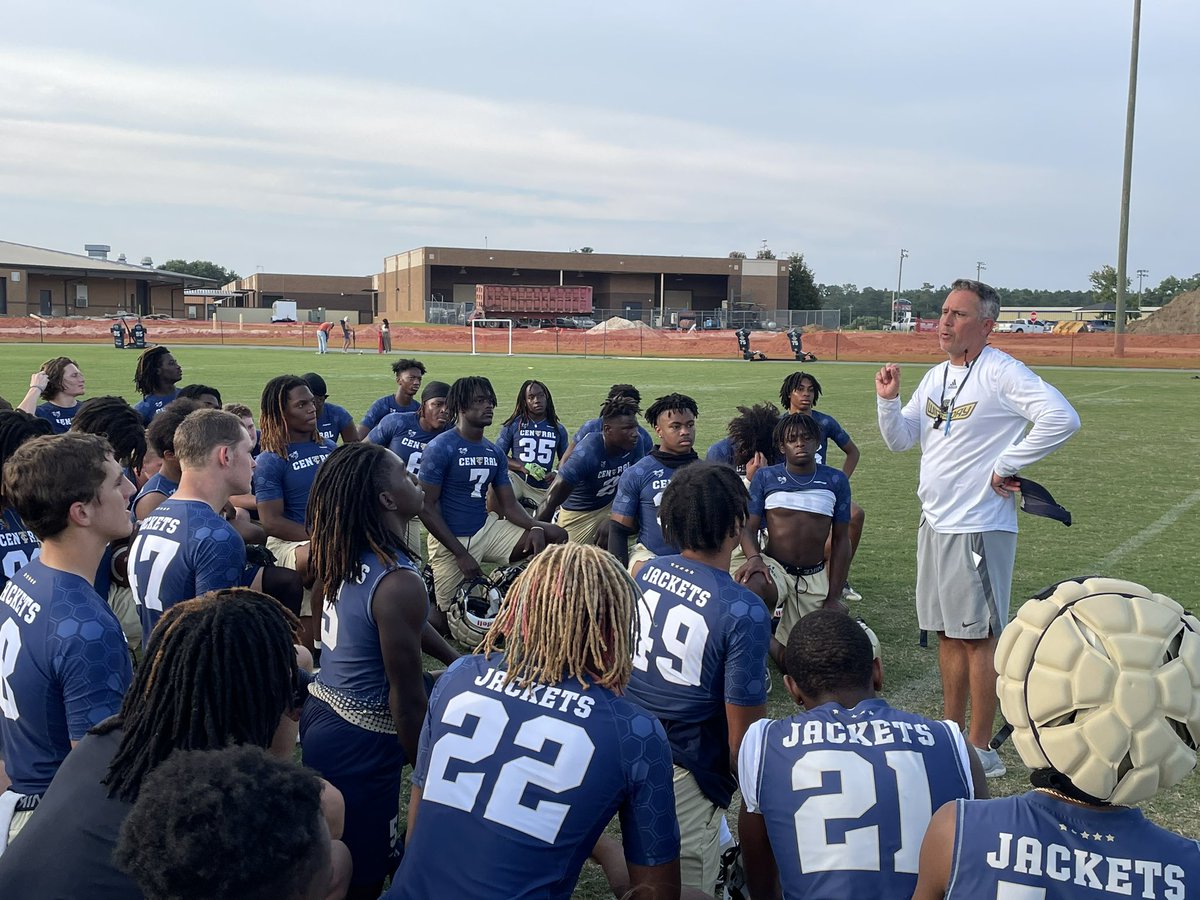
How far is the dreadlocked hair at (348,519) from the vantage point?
363 cm

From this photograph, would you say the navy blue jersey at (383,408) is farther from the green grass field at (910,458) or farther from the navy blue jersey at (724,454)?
the green grass field at (910,458)

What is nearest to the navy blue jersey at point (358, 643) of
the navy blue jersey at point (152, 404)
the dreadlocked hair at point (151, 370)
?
the navy blue jersey at point (152, 404)

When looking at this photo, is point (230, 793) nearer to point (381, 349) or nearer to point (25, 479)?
point (25, 479)

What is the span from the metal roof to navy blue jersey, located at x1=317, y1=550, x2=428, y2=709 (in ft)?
236

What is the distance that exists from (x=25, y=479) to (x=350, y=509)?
3.58ft

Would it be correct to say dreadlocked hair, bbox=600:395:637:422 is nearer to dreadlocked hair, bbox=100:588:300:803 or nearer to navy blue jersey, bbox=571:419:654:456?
navy blue jersey, bbox=571:419:654:456

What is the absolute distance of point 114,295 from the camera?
7100cm

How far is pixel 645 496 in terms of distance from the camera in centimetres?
619

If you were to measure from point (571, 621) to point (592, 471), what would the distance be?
5213mm

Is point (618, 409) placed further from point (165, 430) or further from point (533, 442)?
point (165, 430)

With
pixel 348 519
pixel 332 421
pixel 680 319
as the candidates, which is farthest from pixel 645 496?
pixel 680 319

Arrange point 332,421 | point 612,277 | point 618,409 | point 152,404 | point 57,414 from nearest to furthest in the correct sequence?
point 618,409 < point 57,414 < point 152,404 < point 332,421 < point 612,277

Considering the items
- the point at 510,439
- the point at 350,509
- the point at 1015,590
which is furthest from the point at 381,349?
the point at 350,509

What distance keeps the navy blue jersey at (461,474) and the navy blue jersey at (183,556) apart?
3295 millimetres
